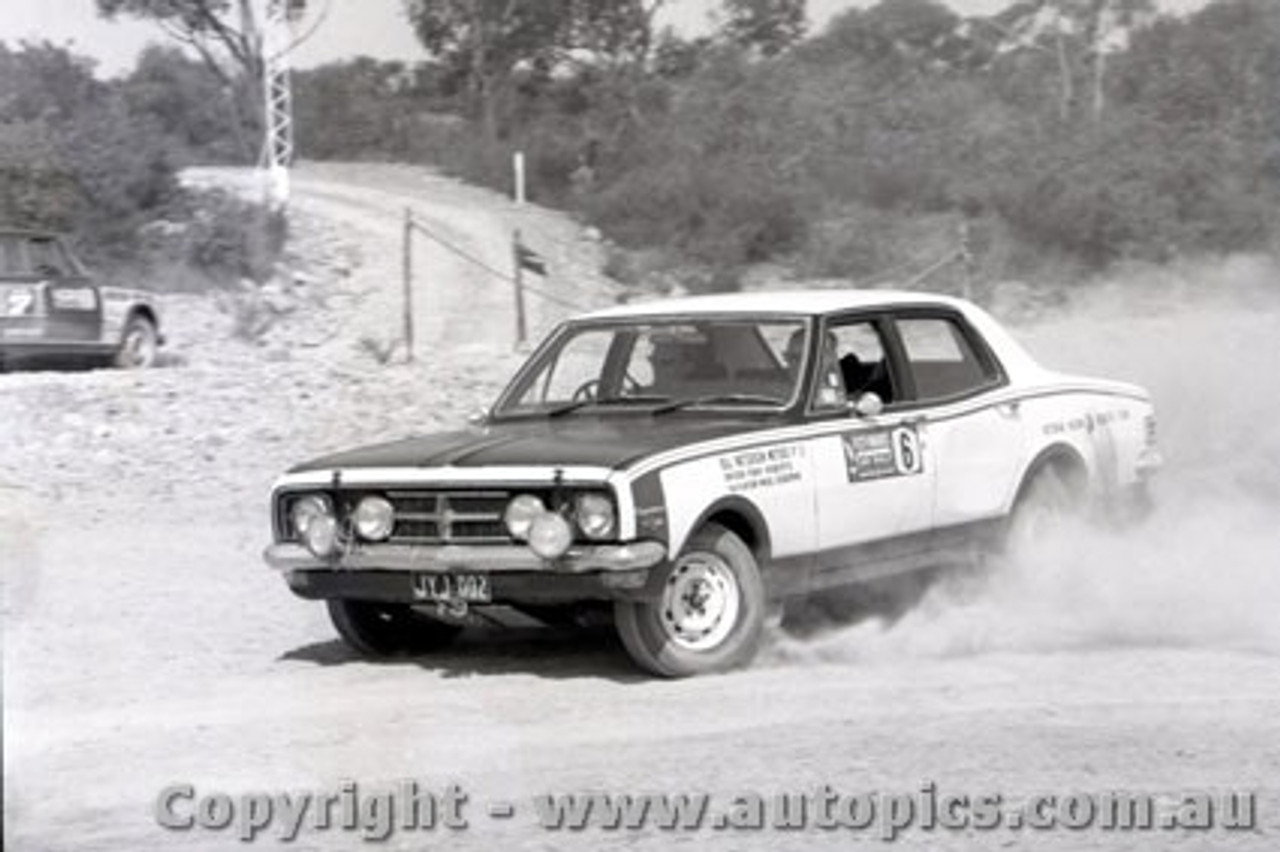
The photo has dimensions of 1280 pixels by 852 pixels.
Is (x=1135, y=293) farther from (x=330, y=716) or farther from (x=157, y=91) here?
(x=330, y=716)

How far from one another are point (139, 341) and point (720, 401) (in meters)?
3.50

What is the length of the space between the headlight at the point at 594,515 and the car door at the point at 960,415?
1.68 meters

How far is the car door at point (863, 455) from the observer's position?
768cm

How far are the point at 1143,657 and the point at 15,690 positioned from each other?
12.4 ft

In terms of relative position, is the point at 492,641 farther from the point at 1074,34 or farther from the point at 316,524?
the point at 1074,34

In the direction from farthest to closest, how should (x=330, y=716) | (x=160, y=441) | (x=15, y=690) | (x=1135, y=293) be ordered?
1. (x=1135, y=293)
2. (x=160, y=441)
3. (x=15, y=690)
4. (x=330, y=716)

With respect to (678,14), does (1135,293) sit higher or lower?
lower

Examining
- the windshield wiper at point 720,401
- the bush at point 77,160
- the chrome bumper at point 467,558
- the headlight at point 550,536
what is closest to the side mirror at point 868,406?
the windshield wiper at point 720,401

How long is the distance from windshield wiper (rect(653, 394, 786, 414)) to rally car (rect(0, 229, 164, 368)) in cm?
307

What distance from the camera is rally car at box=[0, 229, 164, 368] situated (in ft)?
32.3

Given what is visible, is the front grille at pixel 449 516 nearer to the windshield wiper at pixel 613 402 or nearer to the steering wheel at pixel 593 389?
the windshield wiper at pixel 613 402

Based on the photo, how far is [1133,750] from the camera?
6145mm

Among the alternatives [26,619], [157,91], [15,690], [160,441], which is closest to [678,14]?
[157,91]

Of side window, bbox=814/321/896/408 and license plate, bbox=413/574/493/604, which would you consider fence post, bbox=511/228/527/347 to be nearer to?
side window, bbox=814/321/896/408
